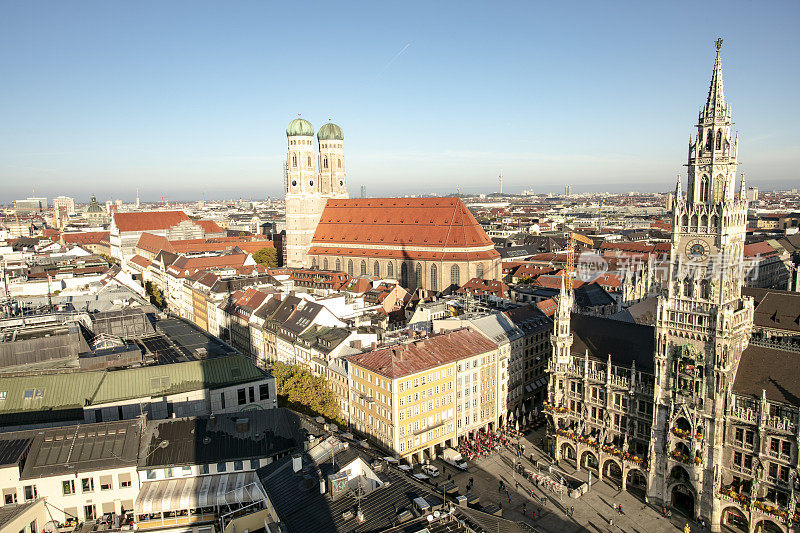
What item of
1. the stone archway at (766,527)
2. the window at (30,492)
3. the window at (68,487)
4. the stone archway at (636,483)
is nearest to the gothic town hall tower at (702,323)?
the stone archway at (636,483)

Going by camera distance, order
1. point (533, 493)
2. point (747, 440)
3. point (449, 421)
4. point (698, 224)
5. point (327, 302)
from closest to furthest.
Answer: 1. point (747, 440)
2. point (698, 224)
3. point (533, 493)
4. point (449, 421)
5. point (327, 302)

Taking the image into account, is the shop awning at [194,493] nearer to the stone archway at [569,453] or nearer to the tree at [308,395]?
the tree at [308,395]

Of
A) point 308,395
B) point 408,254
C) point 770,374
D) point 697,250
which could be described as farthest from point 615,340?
point 408,254

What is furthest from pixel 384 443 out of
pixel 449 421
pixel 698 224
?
pixel 698 224

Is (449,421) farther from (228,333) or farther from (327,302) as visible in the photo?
(228,333)

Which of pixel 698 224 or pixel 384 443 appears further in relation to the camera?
pixel 384 443

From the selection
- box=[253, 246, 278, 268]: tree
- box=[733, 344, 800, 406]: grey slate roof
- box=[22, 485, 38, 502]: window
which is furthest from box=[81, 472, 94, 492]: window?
box=[253, 246, 278, 268]: tree
